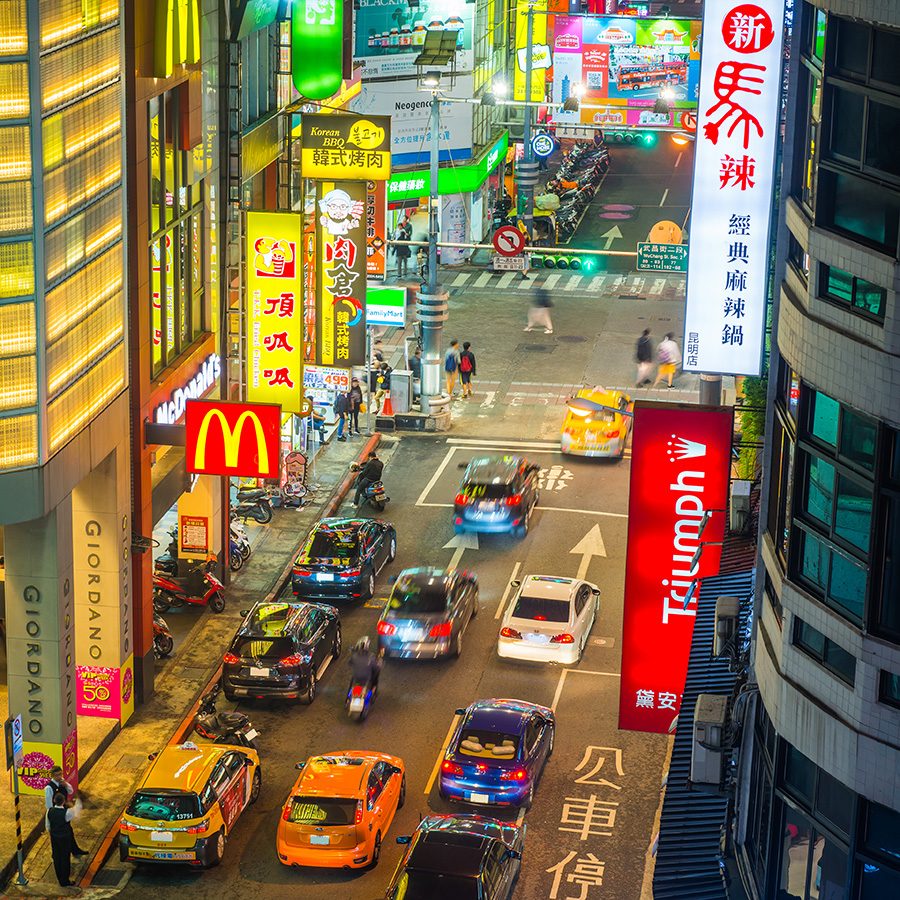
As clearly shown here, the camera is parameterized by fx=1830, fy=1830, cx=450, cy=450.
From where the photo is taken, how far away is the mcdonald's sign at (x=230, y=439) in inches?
1394

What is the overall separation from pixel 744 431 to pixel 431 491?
43.2 feet

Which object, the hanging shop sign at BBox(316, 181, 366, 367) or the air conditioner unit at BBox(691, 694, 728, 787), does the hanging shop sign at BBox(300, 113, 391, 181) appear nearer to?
the hanging shop sign at BBox(316, 181, 366, 367)

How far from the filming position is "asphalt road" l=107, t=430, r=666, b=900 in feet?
103

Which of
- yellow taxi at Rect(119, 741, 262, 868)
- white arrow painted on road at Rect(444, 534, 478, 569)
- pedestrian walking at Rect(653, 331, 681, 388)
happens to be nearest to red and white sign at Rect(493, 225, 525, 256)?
pedestrian walking at Rect(653, 331, 681, 388)

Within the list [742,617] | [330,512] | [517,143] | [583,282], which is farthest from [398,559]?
[517,143]

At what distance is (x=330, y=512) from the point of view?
49250 mm

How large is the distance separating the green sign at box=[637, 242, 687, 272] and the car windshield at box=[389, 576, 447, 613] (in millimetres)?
13227

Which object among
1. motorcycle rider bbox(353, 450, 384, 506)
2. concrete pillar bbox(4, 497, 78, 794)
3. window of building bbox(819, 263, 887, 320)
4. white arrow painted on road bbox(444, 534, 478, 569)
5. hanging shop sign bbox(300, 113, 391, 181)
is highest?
window of building bbox(819, 263, 887, 320)

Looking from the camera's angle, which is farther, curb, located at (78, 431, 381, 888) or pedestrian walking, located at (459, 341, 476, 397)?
pedestrian walking, located at (459, 341, 476, 397)

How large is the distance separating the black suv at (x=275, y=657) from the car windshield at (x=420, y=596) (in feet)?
7.04

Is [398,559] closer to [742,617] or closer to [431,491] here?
[431,491]

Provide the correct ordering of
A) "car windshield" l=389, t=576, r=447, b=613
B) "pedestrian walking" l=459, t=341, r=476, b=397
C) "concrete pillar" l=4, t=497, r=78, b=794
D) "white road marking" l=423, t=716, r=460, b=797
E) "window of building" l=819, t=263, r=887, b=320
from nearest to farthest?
"window of building" l=819, t=263, r=887, b=320 → "concrete pillar" l=4, t=497, r=78, b=794 → "white road marking" l=423, t=716, r=460, b=797 → "car windshield" l=389, t=576, r=447, b=613 → "pedestrian walking" l=459, t=341, r=476, b=397

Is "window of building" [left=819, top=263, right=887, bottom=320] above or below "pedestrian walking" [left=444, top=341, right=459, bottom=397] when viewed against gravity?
above

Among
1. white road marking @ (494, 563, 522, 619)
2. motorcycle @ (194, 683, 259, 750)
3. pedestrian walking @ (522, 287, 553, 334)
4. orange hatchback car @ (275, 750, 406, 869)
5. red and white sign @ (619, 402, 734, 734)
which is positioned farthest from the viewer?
pedestrian walking @ (522, 287, 553, 334)
